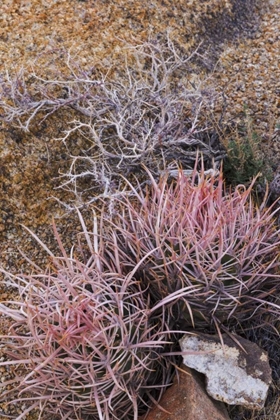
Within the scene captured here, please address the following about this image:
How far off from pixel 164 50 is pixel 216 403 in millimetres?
1652

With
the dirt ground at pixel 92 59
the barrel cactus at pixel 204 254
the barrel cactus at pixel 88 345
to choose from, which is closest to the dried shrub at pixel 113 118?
the dirt ground at pixel 92 59

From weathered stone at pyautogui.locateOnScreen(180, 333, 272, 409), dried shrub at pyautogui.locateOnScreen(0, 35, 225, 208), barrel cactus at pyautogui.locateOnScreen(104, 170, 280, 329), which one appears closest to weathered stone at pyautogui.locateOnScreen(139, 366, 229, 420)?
weathered stone at pyautogui.locateOnScreen(180, 333, 272, 409)

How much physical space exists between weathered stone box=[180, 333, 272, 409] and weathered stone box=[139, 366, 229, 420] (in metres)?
0.03

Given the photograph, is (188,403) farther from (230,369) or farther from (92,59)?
(92,59)

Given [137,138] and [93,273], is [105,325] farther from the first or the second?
[137,138]

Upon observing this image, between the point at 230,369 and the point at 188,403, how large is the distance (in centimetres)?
18

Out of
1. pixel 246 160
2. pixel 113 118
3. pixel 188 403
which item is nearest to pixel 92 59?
pixel 113 118

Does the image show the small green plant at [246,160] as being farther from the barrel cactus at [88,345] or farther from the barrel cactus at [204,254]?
the barrel cactus at [88,345]

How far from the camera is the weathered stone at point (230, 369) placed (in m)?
1.67

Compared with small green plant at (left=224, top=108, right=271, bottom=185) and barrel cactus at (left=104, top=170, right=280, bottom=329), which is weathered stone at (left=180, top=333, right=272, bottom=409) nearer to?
barrel cactus at (left=104, top=170, right=280, bottom=329)

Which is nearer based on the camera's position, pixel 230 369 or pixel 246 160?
pixel 230 369

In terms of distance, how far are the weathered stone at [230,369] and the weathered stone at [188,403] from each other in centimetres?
3

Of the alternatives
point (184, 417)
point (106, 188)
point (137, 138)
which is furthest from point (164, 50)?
point (184, 417)

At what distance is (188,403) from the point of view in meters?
1.61
